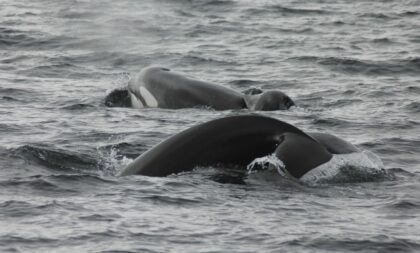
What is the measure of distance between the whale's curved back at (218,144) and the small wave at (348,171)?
18 centimetres

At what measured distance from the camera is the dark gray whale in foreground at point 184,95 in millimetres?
16875

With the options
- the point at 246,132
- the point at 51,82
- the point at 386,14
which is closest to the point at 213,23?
the point at 386,14

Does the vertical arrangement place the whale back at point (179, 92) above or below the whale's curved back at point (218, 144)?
below

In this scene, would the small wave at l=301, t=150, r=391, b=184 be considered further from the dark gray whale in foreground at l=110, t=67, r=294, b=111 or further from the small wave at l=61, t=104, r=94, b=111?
the small wave at l=61, t=104, r=94, b=111

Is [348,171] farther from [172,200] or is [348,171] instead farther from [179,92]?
[179,92]

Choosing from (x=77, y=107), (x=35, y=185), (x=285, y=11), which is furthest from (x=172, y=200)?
(x=285, y=11)

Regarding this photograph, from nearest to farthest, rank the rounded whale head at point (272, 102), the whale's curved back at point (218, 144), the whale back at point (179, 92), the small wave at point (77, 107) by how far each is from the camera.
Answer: the whale's curved back at point (218, 144)
the rounded whale head at point (272, 102)
the whale back at point (179, 92)
the small wave at point (77, 107)

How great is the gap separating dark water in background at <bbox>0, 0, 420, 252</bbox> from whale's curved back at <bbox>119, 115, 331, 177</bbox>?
176 millimetres

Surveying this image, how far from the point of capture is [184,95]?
17.3 m

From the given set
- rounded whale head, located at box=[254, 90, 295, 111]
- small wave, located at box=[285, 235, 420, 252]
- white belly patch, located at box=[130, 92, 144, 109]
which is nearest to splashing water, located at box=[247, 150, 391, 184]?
small wave, located at box=[285, 235, 420, 252]

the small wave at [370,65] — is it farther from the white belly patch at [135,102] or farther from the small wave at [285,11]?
the small wave at [285,11]

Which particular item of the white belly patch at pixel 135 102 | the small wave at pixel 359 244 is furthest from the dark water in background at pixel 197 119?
the white belly patch at pixel 135 102

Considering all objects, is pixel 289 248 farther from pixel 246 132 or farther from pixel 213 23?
pixel 213 23

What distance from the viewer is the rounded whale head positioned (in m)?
16.8
